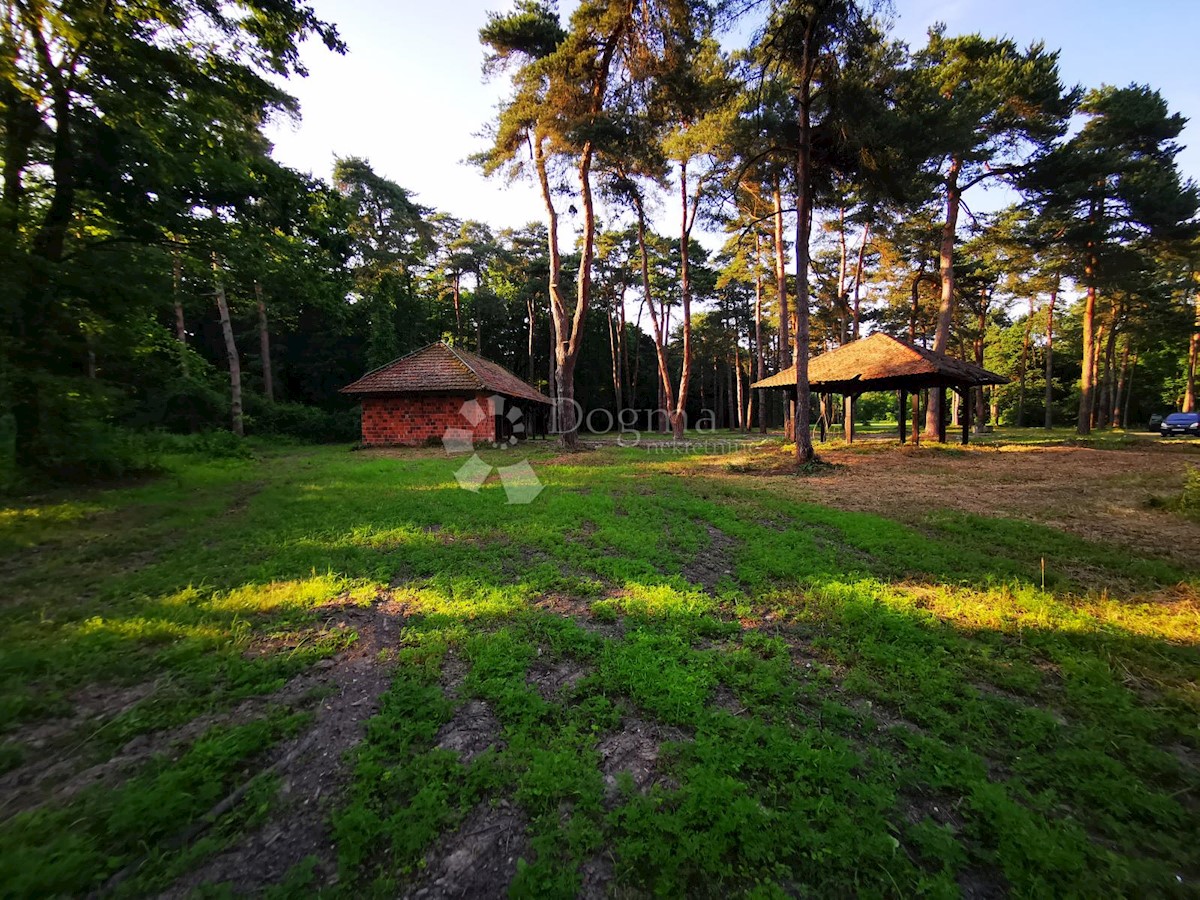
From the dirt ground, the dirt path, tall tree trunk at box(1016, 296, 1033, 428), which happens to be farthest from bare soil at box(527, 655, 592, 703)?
tall tree trunk at box(1016, 296, 1033, 428)

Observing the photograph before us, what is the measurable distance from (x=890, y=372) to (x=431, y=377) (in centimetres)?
1769

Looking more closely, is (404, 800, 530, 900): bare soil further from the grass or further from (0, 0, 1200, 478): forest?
(0, 0, 1200, 478): forest

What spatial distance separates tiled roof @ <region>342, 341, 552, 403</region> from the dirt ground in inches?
514

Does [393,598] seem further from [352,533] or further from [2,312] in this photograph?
[2,312]

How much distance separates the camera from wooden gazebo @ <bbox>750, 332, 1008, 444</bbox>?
1529 centimetres

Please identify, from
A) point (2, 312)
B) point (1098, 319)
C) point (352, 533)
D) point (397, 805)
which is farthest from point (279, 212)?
point (1098, 319)

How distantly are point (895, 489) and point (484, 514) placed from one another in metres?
8.26

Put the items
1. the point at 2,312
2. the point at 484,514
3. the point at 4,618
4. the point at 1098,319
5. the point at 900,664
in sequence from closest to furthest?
1. the point at 900,664
2. the point at 4,618
3. the point at 2,312
4. the point at 484,514
5. the point at 1098,319

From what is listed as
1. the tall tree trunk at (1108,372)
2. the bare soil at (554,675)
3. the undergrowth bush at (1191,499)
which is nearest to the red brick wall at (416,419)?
the bare soil at (554,675)

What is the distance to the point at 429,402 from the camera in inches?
762

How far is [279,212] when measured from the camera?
8.98 metres

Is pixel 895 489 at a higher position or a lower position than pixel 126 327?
lower

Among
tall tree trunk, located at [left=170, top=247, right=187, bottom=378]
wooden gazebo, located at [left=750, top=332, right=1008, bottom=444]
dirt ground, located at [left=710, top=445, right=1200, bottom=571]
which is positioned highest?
tall tree trunk, located at [left=170, top=247, right=187, bottom=378]

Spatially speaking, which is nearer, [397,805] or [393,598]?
[397,805]
